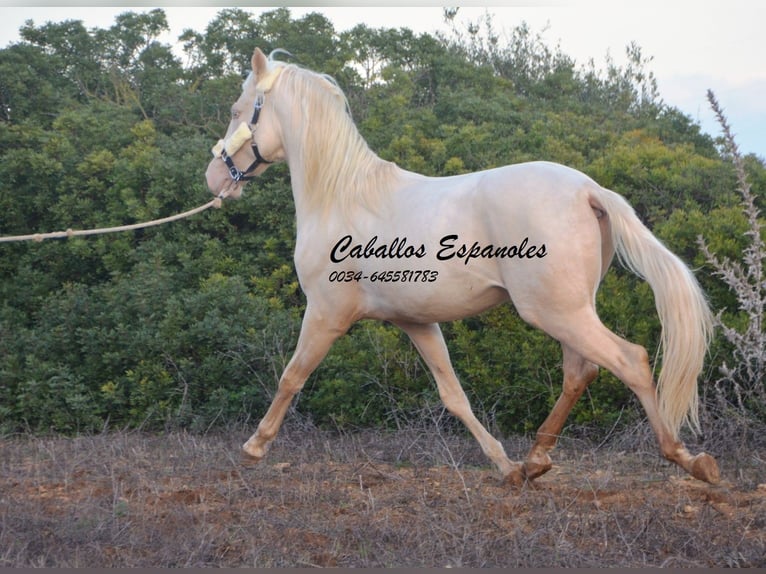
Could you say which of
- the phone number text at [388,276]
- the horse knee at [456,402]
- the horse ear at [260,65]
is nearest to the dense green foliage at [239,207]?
the horse knee at [456,402]

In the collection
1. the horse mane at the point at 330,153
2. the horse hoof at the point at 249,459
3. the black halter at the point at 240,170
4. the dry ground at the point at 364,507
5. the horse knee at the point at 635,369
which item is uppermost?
the horse mane at the point at 330,153

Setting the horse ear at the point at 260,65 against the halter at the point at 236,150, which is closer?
the horse ear at the point at 260,65

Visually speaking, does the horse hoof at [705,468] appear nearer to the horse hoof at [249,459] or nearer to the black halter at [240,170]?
the horse hoof at [249,459]

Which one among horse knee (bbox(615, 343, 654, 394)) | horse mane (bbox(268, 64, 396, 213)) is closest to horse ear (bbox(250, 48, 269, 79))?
horse mane (bbox(268, 64, 396, 213))

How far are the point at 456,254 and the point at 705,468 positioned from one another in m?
1.50

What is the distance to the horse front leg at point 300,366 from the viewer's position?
504 centimetres

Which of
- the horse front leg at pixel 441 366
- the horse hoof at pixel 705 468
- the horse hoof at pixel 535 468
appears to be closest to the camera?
the horse hoof at pixel 705 468

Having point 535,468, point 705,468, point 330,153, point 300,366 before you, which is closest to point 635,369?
point 705,468

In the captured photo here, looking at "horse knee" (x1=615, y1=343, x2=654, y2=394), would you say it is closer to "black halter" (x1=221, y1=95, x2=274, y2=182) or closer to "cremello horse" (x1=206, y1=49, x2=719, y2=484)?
"cremello horse" (x1=206, y1=49, x2=719, y2=484)

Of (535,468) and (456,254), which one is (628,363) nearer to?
(535,468)

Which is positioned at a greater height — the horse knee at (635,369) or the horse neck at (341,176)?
the horse neck at (341,176)

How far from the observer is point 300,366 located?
Result: 201 inches

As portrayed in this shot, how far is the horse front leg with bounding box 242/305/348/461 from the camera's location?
5.04 meters

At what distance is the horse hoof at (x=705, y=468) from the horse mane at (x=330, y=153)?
2047mm
